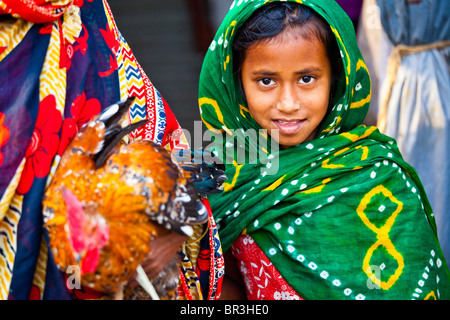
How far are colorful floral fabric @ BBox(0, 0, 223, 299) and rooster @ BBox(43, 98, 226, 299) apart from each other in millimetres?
59

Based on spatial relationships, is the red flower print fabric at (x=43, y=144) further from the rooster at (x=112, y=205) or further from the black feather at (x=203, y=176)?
the black feather at (x=203, y=176)

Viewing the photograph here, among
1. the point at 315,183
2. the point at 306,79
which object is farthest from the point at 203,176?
the point at 306,79

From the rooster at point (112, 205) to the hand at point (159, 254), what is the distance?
25 mm

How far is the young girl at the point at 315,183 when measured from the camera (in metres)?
1.76

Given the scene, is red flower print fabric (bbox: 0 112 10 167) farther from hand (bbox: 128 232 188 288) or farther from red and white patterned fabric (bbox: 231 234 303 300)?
red and white patterned fabric (bbox: 231 234 303 300)

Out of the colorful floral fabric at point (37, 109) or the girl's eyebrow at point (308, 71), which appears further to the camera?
the girl's eyebrow at point (308, 71)

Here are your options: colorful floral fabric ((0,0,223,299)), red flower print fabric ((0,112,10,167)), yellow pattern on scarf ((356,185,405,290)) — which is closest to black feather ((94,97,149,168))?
colorful floral fabric ((0,0,223,299))

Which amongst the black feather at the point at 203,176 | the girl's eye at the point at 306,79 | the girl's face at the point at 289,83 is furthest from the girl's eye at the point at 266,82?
the black feather at the point at 203,176

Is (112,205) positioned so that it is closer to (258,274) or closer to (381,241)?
(258,274)

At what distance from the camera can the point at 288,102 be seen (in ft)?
5.91

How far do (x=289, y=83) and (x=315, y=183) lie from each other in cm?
37
